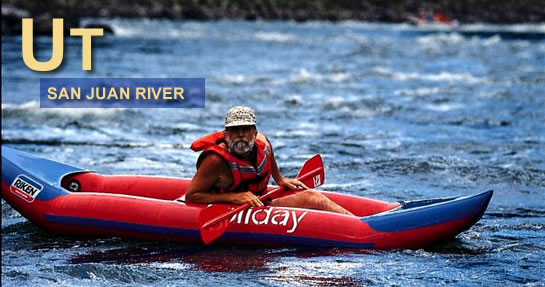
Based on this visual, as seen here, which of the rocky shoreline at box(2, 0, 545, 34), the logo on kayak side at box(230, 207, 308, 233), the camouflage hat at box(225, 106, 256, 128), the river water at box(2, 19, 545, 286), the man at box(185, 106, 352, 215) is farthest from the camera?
the rocky shoreline at box(2, 0, 545, 34)

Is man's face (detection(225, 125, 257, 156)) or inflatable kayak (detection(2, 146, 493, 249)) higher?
man's face (detection(225, 125, 257, 156))

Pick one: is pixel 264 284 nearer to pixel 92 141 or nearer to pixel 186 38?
pixel 92 141

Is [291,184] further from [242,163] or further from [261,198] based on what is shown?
[242,163]

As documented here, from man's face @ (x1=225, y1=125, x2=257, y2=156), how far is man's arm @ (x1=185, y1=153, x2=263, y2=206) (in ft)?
0.42

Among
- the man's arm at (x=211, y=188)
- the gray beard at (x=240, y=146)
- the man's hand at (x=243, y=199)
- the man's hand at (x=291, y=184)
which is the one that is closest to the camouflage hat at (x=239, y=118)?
the gray beard at (x=240, y=146)

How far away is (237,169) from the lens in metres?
6.41

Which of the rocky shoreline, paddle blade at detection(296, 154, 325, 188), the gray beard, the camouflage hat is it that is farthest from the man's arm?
the rocky shoreline

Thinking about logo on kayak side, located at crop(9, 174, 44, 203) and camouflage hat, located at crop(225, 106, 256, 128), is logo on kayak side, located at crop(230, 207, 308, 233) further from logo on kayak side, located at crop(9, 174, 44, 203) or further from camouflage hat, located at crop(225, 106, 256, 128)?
logo on kayak side, located at crop(9, 174, 44, 203)

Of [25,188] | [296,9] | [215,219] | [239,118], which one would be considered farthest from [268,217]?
[296,9]

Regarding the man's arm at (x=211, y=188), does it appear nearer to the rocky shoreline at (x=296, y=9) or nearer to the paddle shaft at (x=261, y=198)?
the paddle shaft at (x=261, y=198)

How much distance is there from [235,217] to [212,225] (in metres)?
0.20

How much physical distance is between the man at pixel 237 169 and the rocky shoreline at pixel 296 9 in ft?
160

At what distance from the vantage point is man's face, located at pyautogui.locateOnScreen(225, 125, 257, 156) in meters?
6.28

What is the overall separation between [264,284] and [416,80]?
15089mm
